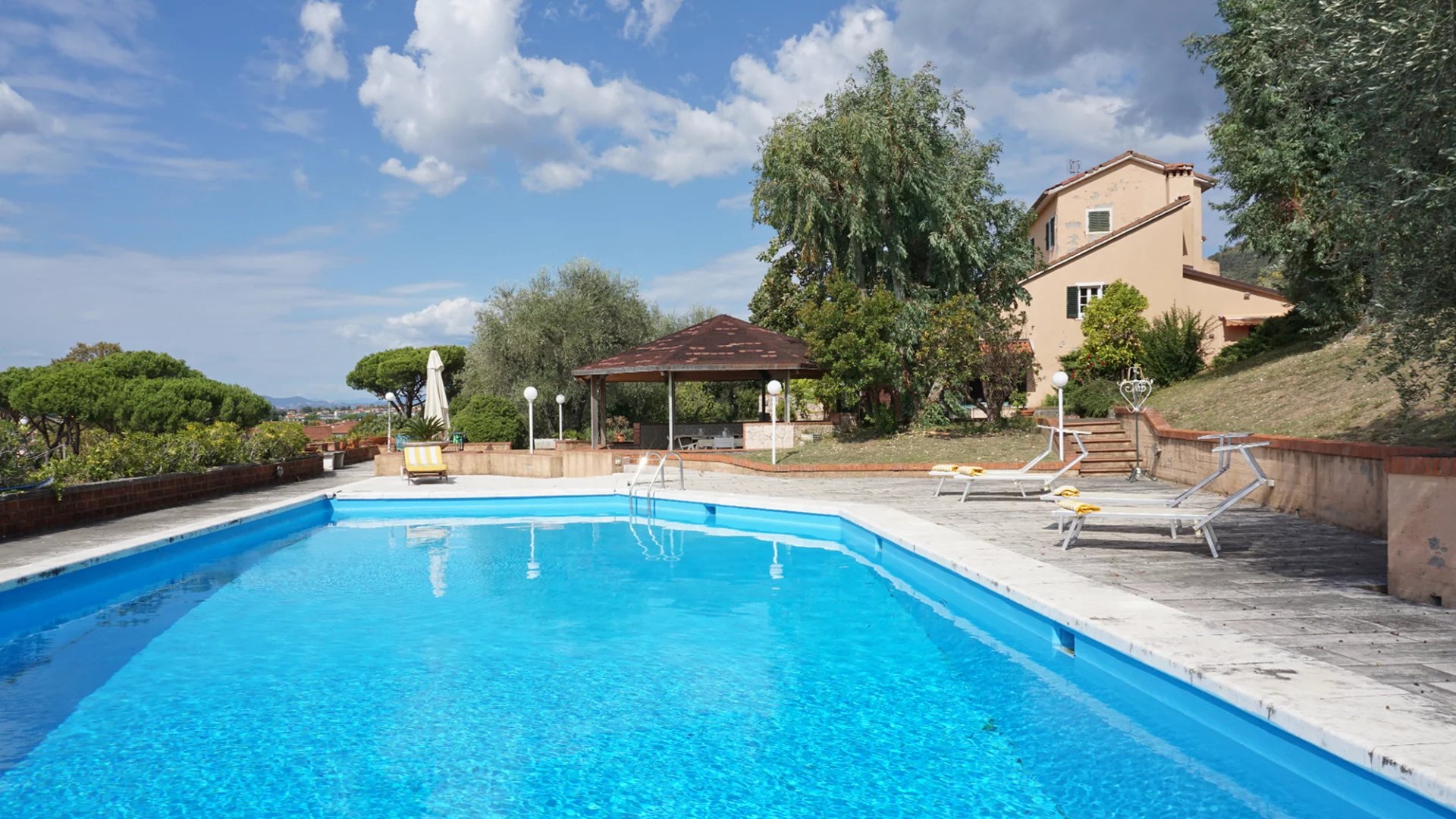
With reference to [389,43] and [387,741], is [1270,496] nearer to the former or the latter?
[387,741]

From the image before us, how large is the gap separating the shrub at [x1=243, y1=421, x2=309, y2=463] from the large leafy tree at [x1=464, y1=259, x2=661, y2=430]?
9966 mm

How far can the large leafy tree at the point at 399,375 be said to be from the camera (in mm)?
51969

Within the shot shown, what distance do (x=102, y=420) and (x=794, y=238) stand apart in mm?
30105

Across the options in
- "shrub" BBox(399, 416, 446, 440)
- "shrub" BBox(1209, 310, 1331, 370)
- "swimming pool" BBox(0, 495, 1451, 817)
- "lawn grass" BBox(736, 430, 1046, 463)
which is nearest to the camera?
"swimming pool" BBox(0, 495, 1451, 817)

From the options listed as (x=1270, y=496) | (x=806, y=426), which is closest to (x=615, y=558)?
(x=1270, y=496)

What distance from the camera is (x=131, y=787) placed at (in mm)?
4332

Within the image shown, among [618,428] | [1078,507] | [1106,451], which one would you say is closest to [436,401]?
[618,428]

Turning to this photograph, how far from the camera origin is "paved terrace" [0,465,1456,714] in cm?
462

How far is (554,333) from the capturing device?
2950cm

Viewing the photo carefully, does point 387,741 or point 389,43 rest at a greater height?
point 389,43

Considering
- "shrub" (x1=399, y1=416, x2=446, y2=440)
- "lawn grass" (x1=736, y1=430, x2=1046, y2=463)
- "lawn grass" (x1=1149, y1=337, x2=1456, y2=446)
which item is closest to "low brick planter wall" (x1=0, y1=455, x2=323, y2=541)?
"shrub" (x1=399, y1=416, x2=446, y2=440)

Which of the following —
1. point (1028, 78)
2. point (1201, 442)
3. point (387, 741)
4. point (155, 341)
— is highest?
point (1028, 78)

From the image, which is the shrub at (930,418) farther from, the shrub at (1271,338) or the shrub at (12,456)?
the shrub at (12,456)

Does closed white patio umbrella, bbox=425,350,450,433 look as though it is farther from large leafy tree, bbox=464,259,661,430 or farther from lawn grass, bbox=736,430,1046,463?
lawn grass, bbox=736,430,1046,463
